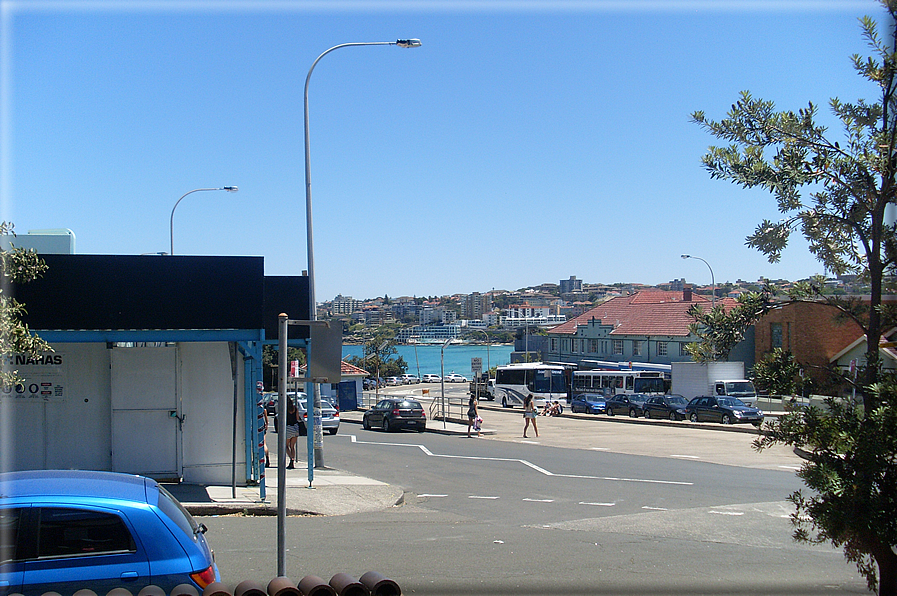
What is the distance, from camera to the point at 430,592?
7.82 m

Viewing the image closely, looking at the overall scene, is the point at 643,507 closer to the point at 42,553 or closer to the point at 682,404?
the point at 42,553

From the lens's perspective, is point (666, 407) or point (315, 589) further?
point (666, 407)

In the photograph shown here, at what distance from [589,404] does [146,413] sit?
1336 inches

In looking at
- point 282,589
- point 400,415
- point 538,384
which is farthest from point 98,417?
point 538,384

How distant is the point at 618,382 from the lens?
5094cm

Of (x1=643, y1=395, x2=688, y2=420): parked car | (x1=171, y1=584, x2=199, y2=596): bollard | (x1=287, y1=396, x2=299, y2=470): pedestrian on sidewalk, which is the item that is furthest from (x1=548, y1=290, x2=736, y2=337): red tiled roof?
(x1=171, y1=584, x2=199, y2=596): bollard

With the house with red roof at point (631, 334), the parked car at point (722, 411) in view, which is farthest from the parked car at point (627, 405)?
the house with red roof at point (631, 334)

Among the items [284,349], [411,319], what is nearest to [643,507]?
[284,349]

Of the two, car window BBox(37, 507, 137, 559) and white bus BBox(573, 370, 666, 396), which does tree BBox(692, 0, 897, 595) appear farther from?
white bus BBox(573, 370, 666, 396)

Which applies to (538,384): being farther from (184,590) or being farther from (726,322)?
(184,590)

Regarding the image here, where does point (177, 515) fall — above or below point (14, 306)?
below

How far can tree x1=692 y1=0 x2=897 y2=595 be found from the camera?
5137 mm

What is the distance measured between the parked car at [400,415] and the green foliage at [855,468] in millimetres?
26769

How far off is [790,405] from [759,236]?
135 centimetres
